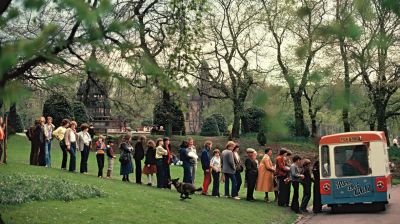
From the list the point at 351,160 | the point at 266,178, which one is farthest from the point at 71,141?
the point at 351,160

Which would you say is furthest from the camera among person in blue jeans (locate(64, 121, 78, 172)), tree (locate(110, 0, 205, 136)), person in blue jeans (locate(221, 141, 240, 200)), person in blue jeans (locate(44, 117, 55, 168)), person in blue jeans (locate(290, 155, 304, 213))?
person in blue jeans (locate(44, 117, 55, 168))

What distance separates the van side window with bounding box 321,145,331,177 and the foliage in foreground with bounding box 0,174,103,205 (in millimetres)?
7850

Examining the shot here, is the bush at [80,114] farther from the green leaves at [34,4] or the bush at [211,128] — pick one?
the green leaves at [34,4]

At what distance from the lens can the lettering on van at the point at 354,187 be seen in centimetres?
1912

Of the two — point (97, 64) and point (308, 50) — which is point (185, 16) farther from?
point (308, 50)

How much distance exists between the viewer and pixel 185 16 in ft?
35.9

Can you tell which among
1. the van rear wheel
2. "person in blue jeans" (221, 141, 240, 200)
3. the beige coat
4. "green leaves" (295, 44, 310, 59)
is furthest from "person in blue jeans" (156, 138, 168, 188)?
"green leaves" (295, 44, 310, 59)

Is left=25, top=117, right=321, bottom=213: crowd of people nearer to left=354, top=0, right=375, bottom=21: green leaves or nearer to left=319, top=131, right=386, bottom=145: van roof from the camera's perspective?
left=319, top=131, right=386, bottom=145: van roof

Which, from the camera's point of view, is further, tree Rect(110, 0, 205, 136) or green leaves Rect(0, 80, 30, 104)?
tree Rect(110, 0, 205, 136)

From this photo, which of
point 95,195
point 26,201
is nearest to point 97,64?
point 26,201

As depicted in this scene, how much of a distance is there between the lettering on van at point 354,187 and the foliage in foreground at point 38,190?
26.4 ft

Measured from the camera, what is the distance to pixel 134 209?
47.6 ft

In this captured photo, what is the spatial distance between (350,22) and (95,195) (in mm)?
12405

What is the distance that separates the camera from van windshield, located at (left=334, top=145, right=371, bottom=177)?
19.5 m
